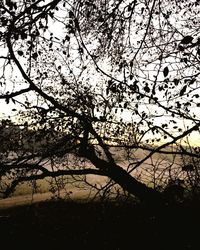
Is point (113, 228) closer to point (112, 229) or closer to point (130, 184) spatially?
point (112, 229)

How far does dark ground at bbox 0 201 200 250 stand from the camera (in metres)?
5.72

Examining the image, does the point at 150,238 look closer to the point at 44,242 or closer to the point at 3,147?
the point at 44,242

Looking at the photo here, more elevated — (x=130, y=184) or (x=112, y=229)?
(x=130, y=184)

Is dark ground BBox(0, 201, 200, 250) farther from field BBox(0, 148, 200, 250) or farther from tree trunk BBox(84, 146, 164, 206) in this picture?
tree trunk BBox(84, 146, 164, 206)

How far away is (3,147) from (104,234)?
4289 mm

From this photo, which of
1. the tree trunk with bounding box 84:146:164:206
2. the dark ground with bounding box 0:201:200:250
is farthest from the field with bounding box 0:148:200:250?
the tree trunk with bounding box 84:146:164:206

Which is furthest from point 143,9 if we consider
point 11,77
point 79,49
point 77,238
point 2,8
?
point 77,238

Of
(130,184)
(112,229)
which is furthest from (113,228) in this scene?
(130,184)

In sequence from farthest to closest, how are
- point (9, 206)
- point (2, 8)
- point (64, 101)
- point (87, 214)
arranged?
point (9, 206)
point (87, 214)
point (64, 101)
point (2, 8)

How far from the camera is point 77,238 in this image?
1054cm

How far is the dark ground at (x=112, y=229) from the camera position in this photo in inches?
225

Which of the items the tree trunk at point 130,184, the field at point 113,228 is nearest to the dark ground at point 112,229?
the field at point 113,228

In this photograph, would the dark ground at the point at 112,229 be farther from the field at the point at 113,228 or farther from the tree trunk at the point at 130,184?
the tree trunk at the point at 130,184

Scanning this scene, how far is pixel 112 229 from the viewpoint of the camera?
1037 cm
